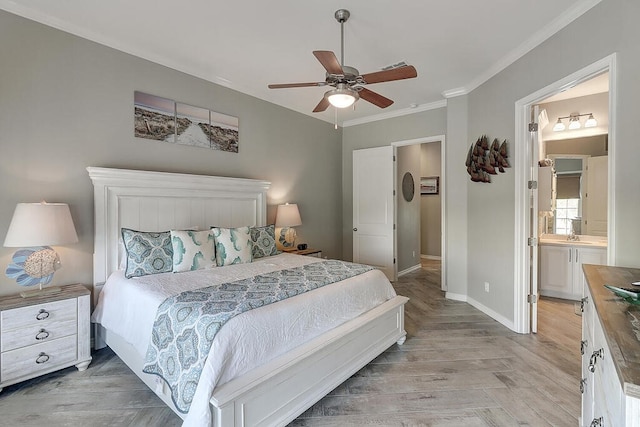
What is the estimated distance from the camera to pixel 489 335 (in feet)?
10.1

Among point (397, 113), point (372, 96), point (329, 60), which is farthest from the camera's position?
point (397, 113)

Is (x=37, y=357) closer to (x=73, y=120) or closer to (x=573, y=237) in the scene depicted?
(x=73, y=120)

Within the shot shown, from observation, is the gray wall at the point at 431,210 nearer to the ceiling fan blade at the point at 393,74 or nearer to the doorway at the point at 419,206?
the doorway at the point at 419,206

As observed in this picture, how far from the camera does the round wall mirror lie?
231 inches

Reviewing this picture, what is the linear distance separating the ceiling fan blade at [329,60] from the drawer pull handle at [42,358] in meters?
2.84

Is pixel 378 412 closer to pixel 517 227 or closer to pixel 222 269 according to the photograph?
pixel 222 269

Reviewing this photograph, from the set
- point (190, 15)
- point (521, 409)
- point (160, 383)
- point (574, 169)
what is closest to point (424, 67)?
point (190, 15)

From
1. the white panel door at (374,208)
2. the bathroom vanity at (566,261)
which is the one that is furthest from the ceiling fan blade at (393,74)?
the bathroom vanity at (566,261)

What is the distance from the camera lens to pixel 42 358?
7.22 feet

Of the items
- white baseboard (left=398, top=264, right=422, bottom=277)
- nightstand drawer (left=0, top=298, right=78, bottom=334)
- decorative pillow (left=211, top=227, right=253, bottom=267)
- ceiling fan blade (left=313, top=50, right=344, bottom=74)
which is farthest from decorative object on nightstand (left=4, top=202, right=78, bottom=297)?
white baseboard (left=398, top=264, right=422, bottom=277)

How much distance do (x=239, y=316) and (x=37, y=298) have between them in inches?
67.5

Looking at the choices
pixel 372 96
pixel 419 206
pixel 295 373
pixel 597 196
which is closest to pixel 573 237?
pixel 597 196

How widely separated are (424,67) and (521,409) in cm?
322

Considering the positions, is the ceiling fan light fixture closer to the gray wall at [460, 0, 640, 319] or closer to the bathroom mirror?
the gray wall at [460, 0, 640, 319]
